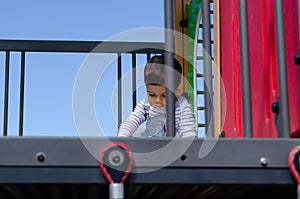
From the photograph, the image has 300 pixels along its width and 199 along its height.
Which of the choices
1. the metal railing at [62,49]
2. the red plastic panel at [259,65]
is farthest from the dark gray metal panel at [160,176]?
the metal railing at [62,49]

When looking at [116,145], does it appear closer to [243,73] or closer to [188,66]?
[243,73]

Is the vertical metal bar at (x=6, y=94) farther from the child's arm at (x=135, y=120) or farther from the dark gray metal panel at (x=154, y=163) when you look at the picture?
the dark gray metal panel at (x=154, y=163)

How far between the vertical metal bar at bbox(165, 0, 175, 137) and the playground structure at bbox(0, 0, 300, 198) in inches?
1.0

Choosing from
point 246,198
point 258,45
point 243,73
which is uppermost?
point 258,45

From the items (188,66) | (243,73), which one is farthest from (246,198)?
(188,66)

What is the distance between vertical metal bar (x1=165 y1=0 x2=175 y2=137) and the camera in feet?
5.03

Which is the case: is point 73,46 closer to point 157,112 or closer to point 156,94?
point 157,112

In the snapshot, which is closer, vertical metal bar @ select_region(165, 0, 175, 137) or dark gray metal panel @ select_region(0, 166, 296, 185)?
dark gray metal panel @ select_region(0, 166, 296, 185)

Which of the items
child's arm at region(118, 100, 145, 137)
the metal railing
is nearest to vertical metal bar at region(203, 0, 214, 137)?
child's arm at region(118, 100, 145, 137)

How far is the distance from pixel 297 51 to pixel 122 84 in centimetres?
206

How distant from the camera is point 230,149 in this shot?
137 centimetres

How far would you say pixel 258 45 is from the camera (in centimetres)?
215

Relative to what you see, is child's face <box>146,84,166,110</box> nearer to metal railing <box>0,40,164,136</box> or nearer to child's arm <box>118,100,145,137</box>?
child's arm <box>118,100,145,137</box>

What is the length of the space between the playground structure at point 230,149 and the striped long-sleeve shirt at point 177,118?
171 mm
